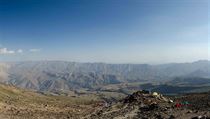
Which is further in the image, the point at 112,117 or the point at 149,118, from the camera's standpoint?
the point at 112,117

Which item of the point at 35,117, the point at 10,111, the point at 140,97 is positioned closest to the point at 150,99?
the point at 140,97

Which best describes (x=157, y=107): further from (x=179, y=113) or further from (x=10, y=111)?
(x=10, y=111)

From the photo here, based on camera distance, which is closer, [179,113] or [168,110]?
[179,113]

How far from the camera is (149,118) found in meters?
35.5

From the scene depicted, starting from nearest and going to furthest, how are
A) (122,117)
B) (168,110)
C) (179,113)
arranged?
1. (179,113)
2. (168,110)
3. (122,117)

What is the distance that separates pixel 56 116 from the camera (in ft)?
160

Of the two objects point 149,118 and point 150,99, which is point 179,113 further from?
point 150,99

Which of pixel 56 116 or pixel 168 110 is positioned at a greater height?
pixel 168 110

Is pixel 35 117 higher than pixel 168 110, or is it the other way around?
pixel 168 110

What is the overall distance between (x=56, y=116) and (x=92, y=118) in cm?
822

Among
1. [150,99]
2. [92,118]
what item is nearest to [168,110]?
[92,118]

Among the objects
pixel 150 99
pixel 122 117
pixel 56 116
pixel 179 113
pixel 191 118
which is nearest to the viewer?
pixel 191 118

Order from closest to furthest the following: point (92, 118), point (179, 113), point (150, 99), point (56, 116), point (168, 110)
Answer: point (179, 113)
point (168, 110)
point (92, 118)
point (56, 116)
point (150, 99)

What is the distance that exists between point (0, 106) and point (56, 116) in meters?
11.9
